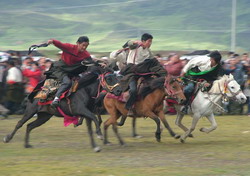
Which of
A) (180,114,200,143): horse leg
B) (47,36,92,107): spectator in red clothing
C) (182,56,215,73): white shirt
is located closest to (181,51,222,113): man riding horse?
(182,56,215,73): white shirt

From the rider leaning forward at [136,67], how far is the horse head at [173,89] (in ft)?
1.16

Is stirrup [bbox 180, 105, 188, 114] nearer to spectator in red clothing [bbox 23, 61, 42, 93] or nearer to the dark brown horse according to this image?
the dark brown horse

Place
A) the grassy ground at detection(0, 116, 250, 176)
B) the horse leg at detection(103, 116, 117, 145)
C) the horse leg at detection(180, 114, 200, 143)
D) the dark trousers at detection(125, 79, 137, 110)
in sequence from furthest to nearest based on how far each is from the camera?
the horse leg at detection(180, 114, 200, 143), the horse leg at detection(103, 116, 117, 145), the dark trousers at detection(125, 79, 137, 110), the grassy ground at detection(0, 116, 250, 176)

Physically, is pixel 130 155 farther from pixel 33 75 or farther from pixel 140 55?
pixel 33 75

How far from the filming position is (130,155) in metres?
12.8

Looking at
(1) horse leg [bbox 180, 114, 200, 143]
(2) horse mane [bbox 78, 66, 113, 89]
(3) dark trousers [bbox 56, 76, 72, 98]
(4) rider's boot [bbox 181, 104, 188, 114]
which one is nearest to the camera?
(3) dark trousers [bbox 56, 76, 72, 98]

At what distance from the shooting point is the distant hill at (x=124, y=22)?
88.1m

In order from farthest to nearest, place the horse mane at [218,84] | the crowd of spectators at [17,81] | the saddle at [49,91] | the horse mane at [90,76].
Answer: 1. the crowd of spectators at [17,81]
2. the horse mane at [218,84]
3. the saddle at [49,91]
4. the horse mane at [90,76]

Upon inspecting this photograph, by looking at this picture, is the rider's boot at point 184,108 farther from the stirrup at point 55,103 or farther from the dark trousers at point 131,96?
the stirrup at point 55,103

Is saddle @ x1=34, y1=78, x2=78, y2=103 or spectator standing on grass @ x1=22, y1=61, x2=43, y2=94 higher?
saddle @ x1=34, y1=78, x2=78, y2=103

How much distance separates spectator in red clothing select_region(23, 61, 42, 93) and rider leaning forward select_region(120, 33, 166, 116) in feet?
24.3

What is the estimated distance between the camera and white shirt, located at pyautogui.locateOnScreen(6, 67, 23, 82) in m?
22.0

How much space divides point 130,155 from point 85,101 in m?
1.86

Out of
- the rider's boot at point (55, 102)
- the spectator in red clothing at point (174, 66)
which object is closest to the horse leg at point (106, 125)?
the rider's boot at point (55, 102)
